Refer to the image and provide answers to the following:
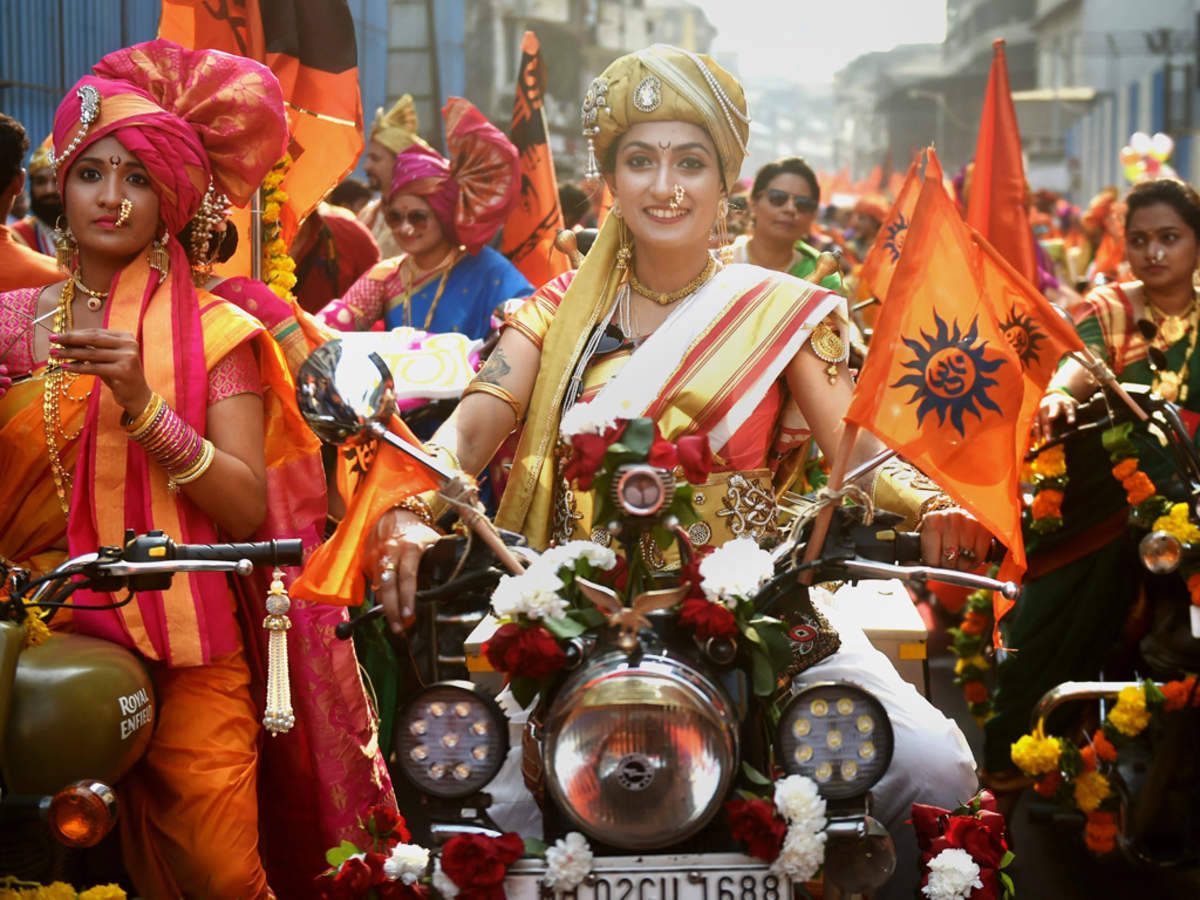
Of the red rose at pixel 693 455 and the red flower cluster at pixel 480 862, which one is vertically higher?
the red rose at pixel 693 455

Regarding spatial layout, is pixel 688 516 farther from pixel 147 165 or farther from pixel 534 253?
pixel 534 253

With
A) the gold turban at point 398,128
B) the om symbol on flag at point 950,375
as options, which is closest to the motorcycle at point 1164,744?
the om symbol on flag at point 950,375

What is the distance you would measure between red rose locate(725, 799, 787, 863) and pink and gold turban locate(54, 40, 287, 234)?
2003 mm

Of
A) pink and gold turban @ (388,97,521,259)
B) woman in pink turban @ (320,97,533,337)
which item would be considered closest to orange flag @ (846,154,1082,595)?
woman in pink turban @ (320,97,533,337)

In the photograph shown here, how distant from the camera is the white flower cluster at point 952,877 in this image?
2.68 m

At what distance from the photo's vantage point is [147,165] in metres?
3.54

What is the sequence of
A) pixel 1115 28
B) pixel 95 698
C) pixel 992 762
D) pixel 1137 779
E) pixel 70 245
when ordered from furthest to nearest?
pixel 1115 28 → pixel 992 762 → pixel 1137 779 → pixel 70 245 → pixel 95 698

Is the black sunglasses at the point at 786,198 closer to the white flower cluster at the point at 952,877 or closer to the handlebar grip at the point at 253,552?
the handlebar grip at the point at 253,552

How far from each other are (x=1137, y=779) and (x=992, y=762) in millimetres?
599

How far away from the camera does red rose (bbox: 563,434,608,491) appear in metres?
2.56

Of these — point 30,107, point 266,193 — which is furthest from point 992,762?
point 30,107

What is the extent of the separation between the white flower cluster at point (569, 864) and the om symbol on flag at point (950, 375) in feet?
3.39

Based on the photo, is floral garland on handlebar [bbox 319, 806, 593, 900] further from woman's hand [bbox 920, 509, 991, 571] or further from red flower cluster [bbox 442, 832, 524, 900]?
woman's hand [bbox 920, 509, 991, 571]

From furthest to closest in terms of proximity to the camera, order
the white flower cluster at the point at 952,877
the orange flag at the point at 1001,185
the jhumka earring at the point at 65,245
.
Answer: the orange flag at the point at 1001,185
the jhumka earring at the point at 65,245
the white flower cluster at the point at 952,877
